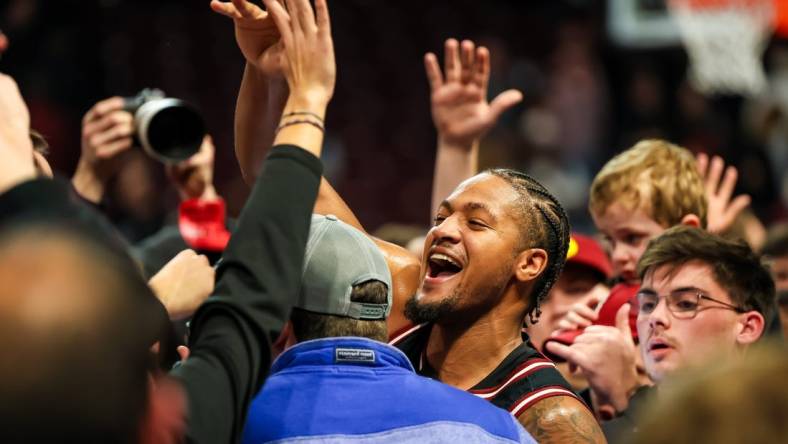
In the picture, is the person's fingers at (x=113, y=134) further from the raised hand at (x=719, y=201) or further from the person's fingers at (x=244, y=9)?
the raised hand at (x=719, y=201)

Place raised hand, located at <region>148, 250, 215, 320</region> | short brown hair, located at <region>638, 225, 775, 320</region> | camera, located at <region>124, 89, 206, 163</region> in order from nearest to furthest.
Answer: raised hand, located at <region>148, 250, 215, 320</region> → short brown hair, located at <region>638, 225, 775, 320</region> → camera, located at <region>124, 89, 206, 163</region>

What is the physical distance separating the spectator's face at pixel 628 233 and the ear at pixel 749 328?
27.3 inches

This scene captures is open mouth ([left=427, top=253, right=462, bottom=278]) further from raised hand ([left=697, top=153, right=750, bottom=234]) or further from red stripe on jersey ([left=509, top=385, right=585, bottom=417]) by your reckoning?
raised hand ([left=697, top=153, right=750, bottom=234])

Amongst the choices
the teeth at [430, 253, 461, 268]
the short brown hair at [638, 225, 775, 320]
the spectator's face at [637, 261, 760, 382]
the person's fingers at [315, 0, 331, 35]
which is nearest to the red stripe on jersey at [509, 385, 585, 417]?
the teeth at [430, 253, 461, 268]

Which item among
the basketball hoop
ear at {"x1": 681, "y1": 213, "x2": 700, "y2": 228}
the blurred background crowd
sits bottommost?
the blurred background crowd

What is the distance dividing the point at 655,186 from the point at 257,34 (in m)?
1.81

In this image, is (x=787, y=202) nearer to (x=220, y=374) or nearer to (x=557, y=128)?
(x=557, y=128)

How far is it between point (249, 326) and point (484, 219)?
1.43 meters

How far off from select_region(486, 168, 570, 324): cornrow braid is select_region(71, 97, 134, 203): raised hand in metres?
1.61

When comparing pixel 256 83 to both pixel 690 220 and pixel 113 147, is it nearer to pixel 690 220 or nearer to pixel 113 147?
pixel 113 147

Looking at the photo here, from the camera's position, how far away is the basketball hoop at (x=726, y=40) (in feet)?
35.3

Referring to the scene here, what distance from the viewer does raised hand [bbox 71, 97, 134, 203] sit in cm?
445

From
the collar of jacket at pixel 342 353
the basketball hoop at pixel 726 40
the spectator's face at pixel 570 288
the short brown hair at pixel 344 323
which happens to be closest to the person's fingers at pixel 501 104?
the spectator's face at pixel 570 288

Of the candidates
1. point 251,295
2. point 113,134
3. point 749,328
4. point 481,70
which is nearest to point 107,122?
point 113,134
